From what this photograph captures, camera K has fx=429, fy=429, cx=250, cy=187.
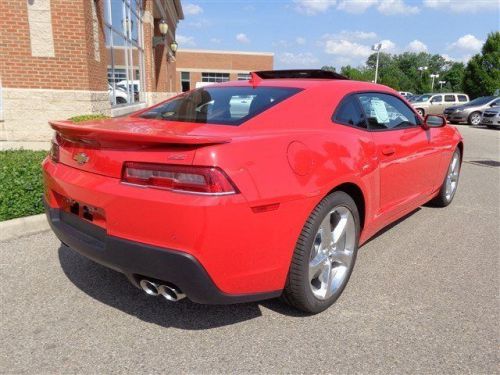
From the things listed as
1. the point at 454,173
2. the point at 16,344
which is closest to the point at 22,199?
the point at 16,344

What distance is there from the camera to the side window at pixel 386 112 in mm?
3582

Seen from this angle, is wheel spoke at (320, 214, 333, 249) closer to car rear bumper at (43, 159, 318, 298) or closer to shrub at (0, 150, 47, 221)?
car rear bumper at (43, 159, 318, 298)

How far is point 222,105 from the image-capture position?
3.19 m

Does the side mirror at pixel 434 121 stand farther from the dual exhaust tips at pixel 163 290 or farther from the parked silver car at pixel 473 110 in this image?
the parked silver car at pixel 473 110

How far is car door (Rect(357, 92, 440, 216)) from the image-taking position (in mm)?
3527

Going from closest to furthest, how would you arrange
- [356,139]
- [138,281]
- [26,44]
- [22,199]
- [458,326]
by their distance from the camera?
[138,281] → [458,326] → [356,139] → [22,199] → [26,44]

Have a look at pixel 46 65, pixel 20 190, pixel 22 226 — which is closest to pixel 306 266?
pixel 22 226

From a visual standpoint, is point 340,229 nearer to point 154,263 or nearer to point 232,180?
point 232,180

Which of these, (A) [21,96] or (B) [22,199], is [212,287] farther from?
(A) [21,96]

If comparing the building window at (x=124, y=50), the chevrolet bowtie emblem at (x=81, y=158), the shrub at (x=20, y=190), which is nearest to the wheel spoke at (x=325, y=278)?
the chevrolet bowtie emblem at (x=81, y=158)

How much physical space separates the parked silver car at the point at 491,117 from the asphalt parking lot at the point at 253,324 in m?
19.3

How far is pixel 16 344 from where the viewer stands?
2510 mm

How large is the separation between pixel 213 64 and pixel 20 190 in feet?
187

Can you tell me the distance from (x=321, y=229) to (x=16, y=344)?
1.97 metres
